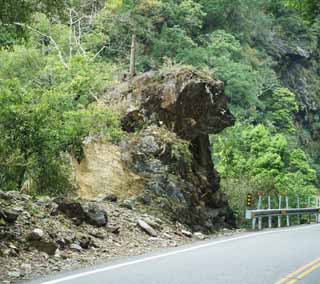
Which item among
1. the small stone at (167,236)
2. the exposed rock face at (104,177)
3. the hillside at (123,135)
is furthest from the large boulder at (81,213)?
the exposed rock face at (104,177)

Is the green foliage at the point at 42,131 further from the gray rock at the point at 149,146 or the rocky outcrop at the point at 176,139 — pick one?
the rocky outcrop at the point at 176,139

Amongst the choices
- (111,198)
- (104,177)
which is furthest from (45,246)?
(104,177)

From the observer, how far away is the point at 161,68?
20984 mm

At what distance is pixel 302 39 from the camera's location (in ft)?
205

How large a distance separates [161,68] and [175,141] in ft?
11.2

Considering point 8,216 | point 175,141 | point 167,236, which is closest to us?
point 8,216

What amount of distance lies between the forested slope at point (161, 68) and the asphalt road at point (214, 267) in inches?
188

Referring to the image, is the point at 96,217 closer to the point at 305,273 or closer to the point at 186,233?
the point at 186,233

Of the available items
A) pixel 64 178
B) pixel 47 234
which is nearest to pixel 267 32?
pixel 64 178

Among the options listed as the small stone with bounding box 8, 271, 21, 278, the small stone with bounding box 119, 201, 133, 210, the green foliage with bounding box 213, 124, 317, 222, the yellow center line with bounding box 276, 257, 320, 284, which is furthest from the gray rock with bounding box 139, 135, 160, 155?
the green foliage with bounding box 213, 124, 317, 222

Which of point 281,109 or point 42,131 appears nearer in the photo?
point 42,131

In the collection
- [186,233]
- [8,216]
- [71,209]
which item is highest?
[8,216]

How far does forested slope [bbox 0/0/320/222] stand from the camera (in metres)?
15.2

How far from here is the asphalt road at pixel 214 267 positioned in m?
8.42
